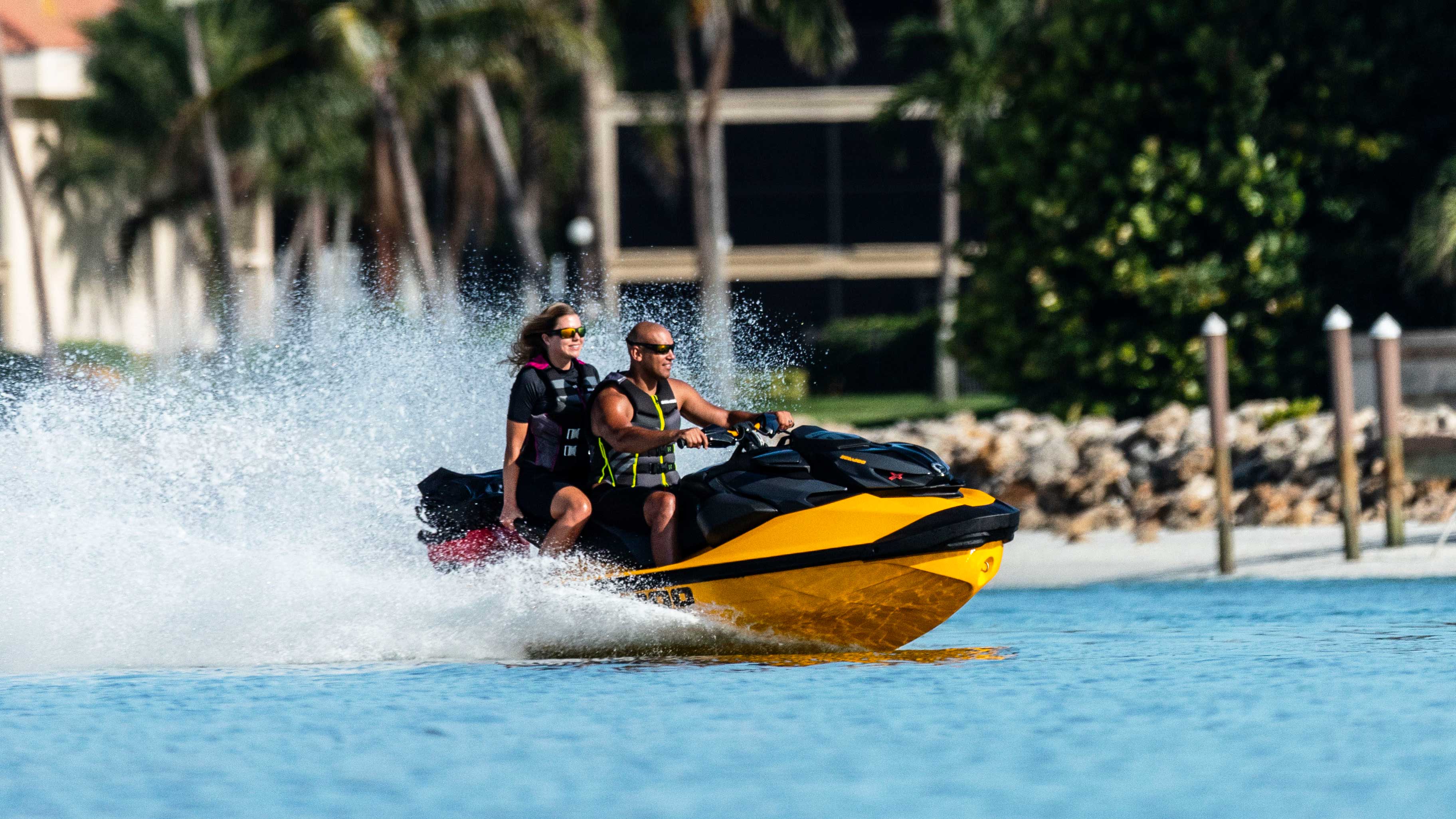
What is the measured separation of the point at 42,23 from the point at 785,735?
160 feet

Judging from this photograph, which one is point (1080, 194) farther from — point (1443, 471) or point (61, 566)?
point (61, 566)

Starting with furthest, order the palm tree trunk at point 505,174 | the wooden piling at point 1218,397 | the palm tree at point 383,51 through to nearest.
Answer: the palm tree trunk at point 505,174
the palm tree at point 383,51
the wooden piling at point 1218,397

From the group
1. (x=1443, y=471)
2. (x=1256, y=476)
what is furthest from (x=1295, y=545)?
(x=1256, y=476)

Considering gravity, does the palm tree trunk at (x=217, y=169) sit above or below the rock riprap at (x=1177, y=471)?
above

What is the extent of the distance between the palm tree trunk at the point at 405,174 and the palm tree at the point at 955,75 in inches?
320

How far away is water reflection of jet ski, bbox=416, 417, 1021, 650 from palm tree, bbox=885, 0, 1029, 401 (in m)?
11.4

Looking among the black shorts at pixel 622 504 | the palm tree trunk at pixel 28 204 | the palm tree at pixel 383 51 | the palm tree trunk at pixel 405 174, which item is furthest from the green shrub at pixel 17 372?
the palm tree trunk at pixel 405 174

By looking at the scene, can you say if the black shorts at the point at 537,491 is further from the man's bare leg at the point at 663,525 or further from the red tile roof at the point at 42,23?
the red tile roof at the point at 42,23

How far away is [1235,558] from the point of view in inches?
533

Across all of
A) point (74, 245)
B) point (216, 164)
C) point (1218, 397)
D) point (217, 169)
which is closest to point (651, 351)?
point (1218, 397)

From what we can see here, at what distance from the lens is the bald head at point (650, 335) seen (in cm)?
883

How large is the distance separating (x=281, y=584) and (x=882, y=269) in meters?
38.5

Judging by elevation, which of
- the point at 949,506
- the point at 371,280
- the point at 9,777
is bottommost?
the point at 9,777

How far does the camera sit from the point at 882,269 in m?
48.2
